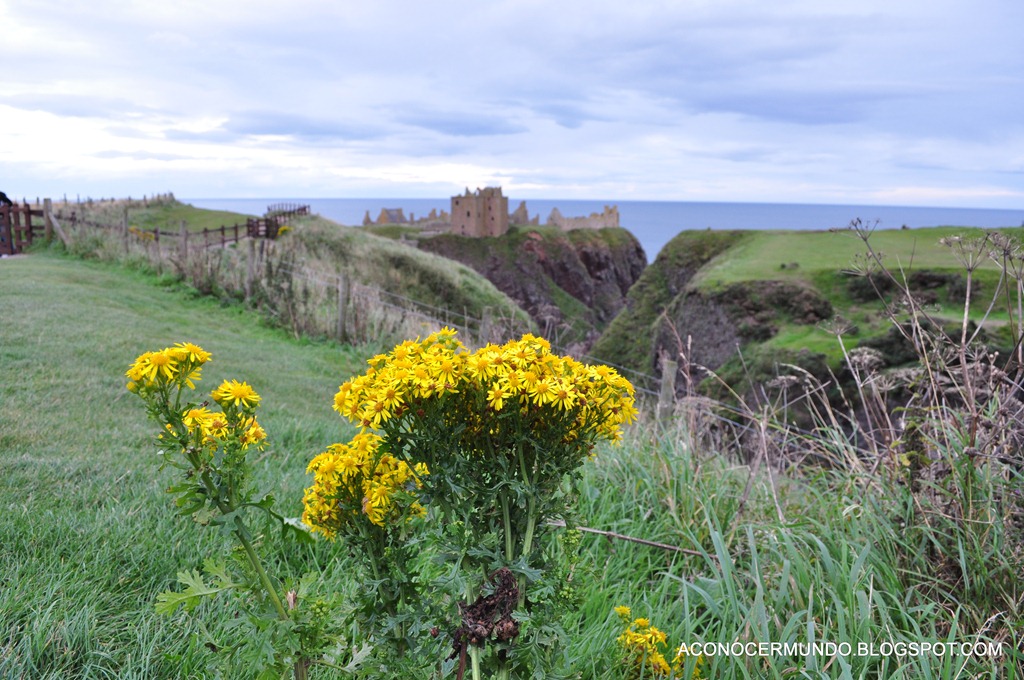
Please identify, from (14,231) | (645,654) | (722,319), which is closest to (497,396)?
(645,654)

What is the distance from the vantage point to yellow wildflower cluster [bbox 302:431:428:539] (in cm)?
159

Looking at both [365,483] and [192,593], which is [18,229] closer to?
[192,593]

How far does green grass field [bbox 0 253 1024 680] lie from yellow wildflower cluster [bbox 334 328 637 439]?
564 millimetres

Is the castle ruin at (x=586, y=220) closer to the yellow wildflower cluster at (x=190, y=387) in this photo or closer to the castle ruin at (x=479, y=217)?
the castle ruin at (x=479, y=217)

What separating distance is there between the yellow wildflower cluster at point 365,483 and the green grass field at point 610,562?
14.6 inches

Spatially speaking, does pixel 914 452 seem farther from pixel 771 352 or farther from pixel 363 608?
pixel 771 352

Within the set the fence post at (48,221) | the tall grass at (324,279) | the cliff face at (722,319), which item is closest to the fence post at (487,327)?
the tall grass at (324,279)

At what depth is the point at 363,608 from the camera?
64.7 inches

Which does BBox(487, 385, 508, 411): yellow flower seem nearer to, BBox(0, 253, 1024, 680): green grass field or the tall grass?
BBox(0, 253, 1024, 680): green grass field

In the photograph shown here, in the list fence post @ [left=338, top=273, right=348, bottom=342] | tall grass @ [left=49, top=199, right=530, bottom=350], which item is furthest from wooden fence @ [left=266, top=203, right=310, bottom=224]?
fence post @ [left=338, top=273, right=348, bottom=342]

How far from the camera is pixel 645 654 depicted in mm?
2117

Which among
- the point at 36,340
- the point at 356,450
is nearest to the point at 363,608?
the point at 356,450

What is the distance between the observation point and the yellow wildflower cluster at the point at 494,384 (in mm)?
1442

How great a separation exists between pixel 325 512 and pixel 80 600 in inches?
54.0
